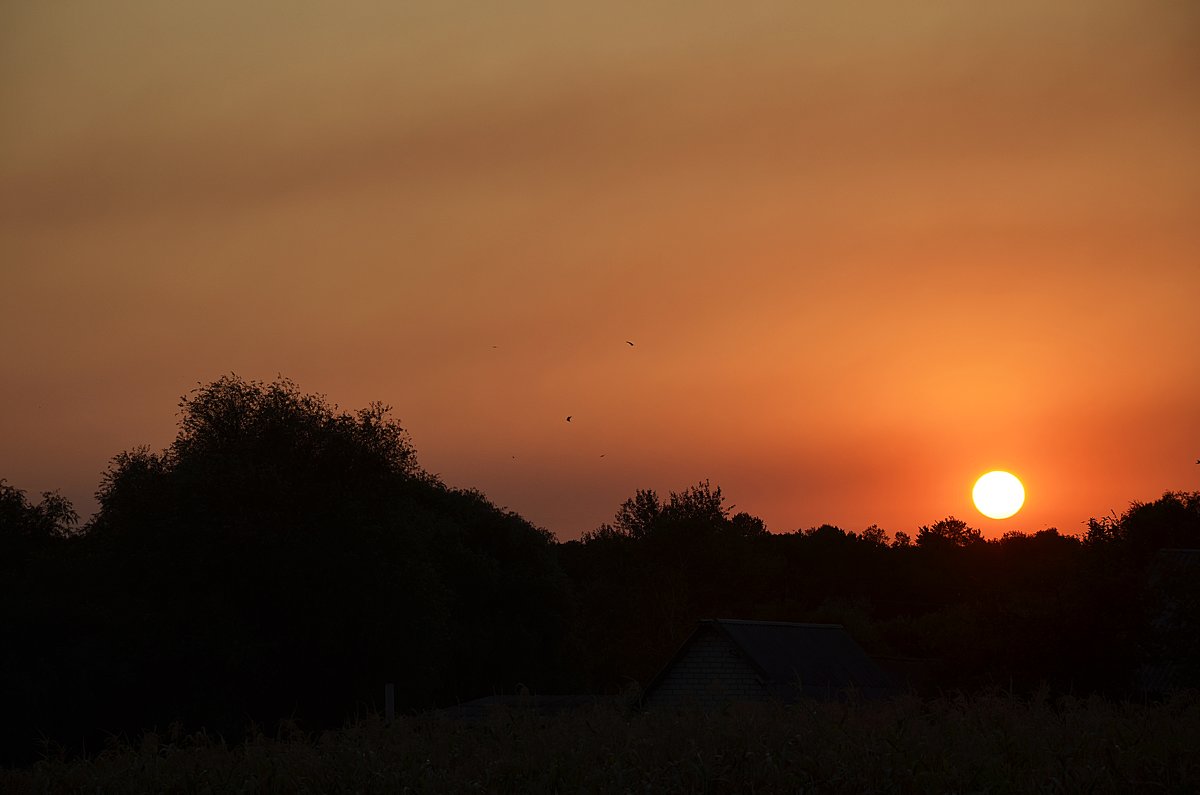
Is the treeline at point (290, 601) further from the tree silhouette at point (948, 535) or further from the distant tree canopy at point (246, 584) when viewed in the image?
the tree silhouette at point (948, 535)

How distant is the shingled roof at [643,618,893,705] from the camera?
44594 mm

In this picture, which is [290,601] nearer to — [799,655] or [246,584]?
[246,584]

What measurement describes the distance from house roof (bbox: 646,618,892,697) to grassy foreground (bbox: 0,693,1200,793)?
2956 centimetres

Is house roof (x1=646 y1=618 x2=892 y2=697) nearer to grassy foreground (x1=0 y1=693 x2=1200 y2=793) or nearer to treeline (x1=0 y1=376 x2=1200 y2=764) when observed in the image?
treeline (x1=0 y1=376 x2=1200 y2=764)

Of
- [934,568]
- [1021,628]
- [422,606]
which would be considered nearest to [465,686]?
[422,606]

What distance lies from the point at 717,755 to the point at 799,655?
36749mm

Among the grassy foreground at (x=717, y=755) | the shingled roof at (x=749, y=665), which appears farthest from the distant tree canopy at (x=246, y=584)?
the grassy foreground at (x=717, y=755)

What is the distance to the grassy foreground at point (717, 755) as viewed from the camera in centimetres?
1145

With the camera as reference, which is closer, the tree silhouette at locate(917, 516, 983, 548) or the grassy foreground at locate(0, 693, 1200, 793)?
the grassy foreground at locate(0, 693, 1200, 793)

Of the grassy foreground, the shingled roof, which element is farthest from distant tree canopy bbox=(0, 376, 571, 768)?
the grassy foreground

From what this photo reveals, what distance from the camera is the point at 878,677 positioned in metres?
50.5

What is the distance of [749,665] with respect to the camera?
147ft

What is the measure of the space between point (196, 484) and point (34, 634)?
8.01m

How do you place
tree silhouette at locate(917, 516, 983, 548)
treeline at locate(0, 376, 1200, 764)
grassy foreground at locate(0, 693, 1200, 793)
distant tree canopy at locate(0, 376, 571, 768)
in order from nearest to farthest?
grassy foreground at locate(0, 693, 1200, 793) < treeline at locate(0, 376, 1200, 764) < distant tree canopy at locate(0, 376, 571, 768) < tree silhouette at locate(917, 516, 983, 548)
